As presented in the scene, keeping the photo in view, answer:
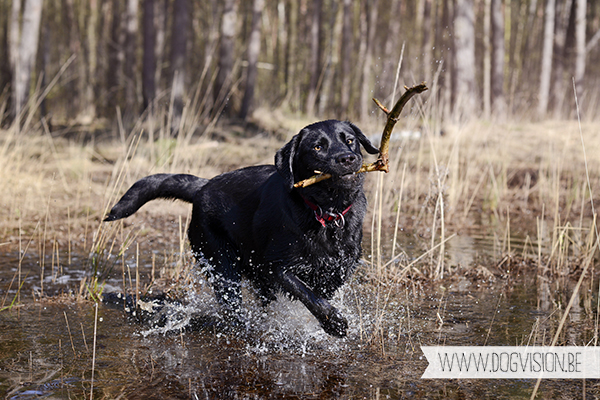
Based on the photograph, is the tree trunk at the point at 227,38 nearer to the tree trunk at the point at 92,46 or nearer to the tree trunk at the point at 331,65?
the tree trunk at the point at 331,65

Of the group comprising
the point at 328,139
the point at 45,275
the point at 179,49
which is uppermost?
the point at 179,49

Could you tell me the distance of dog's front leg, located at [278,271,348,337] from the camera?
334 cm

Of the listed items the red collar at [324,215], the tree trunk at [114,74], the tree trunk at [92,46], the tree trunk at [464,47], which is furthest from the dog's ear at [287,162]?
the tree trunk at [92,46]

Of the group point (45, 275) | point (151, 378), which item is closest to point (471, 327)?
point (151, 378)

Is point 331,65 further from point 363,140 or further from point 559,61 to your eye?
point 363,140

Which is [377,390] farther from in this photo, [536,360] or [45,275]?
[45,275]

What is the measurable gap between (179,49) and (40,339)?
10815mm

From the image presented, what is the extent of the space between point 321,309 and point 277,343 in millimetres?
321

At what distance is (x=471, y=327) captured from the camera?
3.66m

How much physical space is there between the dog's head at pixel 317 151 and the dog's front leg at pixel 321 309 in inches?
22.1

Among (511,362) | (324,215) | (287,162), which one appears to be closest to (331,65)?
(287,162)

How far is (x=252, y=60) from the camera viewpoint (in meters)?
15.5

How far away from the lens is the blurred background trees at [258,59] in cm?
1277

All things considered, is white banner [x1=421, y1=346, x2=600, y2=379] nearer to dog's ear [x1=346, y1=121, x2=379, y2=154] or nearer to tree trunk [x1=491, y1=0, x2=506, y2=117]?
dog's ear [x1=346, y1=121, x2=379, y2=154]
